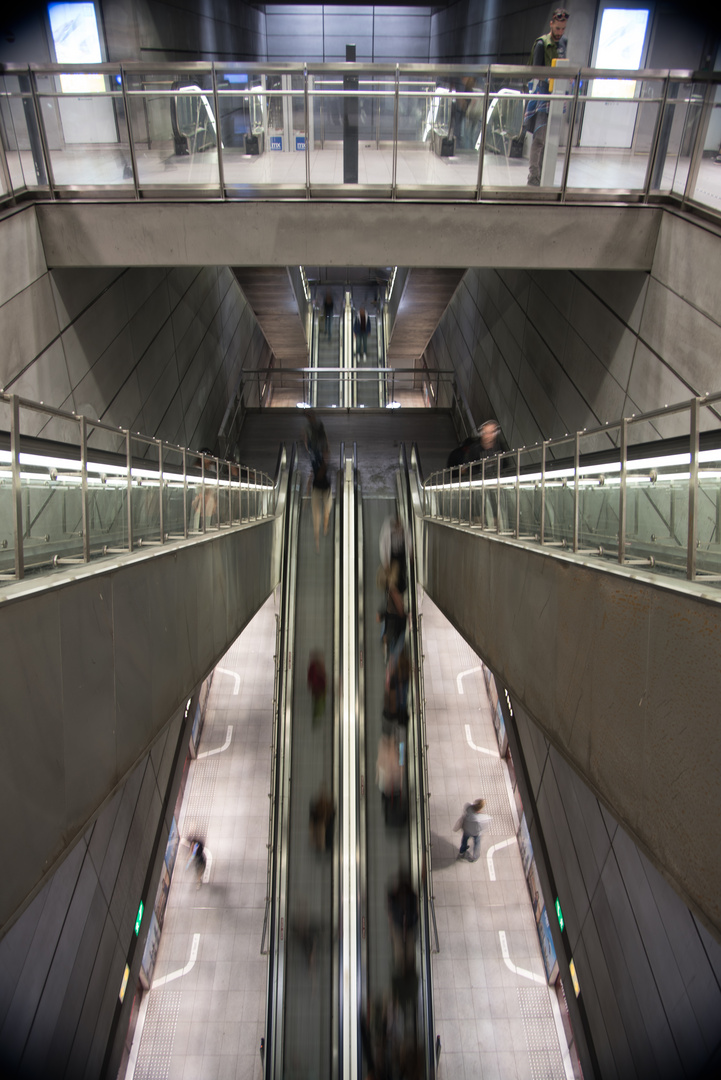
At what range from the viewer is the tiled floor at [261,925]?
902cm

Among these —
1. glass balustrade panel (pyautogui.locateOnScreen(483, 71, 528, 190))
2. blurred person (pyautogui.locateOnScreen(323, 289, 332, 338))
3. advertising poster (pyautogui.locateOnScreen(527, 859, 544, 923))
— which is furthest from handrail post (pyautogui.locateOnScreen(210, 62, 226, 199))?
blurred person (pyautogui.locateOnScreen(323, 289, 332, 338))

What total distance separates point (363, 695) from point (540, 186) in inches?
278

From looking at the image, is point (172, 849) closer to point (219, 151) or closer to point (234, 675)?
point (234, 675)

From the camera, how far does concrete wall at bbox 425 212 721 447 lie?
5.96 m

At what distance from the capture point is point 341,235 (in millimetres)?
7457

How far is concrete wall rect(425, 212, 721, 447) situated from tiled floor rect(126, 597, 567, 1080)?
289 inches

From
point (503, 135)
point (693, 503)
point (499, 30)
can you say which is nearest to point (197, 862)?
point (693, 503)

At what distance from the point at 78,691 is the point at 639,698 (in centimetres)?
237

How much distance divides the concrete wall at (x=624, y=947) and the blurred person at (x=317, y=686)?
354cm

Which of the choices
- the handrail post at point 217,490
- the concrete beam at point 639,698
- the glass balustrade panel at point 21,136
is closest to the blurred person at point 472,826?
the handrail post at point 217,490

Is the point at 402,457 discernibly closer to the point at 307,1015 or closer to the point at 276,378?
the point at 276,378

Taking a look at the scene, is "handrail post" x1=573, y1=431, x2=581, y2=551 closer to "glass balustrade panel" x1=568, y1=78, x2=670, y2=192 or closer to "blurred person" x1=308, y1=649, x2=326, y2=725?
"glass balustrade panel" x1=568, y1=78, x2=670, y2=192

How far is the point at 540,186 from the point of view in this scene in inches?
286

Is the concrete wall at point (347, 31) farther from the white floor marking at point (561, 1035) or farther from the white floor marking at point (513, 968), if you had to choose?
the white floor marking at point (561, 1035)
